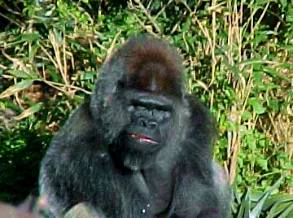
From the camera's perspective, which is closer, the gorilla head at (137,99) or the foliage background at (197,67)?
the gorilla head at (137,99)

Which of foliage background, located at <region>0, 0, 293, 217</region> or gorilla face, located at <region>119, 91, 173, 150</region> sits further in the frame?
foliage background, located at <region>0, 0, 293, 217</region>

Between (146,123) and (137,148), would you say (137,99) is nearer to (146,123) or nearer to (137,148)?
(146,123)

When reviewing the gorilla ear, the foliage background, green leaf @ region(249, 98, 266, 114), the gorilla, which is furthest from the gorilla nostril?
green leaf @ region(249, 98, 266, 114)

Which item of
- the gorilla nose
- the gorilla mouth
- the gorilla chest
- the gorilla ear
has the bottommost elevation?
the gorilla chest

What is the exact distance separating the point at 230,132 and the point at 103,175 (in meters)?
1.46

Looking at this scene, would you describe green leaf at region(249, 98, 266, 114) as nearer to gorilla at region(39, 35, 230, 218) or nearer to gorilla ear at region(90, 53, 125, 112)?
gorilla at region(39, 35, 230, 218)

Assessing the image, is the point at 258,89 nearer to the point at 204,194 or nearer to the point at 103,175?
the point at 204,194

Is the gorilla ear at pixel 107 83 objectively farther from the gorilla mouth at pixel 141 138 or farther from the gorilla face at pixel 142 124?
the gorilla mouth at pixel 141 138

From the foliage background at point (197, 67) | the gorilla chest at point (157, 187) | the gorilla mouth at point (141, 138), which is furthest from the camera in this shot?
the foliage background at point (197, 67)

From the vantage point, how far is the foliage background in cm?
→ 516

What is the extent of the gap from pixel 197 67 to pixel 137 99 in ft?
5.11

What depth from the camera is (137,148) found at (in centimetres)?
376

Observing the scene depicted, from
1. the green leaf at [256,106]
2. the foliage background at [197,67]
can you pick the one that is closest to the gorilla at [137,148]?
the foliage background at [197,67]

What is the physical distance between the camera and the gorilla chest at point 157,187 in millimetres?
4047
